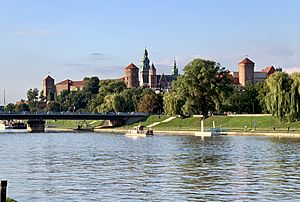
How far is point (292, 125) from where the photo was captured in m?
101

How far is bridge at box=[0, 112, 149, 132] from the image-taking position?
14174 cm

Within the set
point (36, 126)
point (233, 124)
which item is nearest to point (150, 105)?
point (36, 126)

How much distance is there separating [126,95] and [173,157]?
431ft

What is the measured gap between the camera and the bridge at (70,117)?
141738mm

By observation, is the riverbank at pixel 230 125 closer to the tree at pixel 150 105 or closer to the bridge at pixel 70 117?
the bridge at pixel 70 117

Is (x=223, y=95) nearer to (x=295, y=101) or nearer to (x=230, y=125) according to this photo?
(x=230, y=125)

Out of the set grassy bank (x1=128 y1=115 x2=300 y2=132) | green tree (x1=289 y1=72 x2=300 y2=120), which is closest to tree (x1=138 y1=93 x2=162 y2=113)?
grassy bank (x1=128 y1=115 x2=300 y2=132)

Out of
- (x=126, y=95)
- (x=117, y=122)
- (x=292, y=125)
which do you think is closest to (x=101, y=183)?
(x=292, y=125)

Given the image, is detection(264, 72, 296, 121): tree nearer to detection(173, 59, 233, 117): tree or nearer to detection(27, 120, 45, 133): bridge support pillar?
detection(173, 59, 233, 117): tree

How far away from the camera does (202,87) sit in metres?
128

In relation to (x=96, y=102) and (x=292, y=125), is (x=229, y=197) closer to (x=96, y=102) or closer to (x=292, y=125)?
(x=292, y=125)

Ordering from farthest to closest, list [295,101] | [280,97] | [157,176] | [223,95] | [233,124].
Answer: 1. [223,95]
2. [233,124]
3. [280,97]
4. [295,101]
5. [157,176]

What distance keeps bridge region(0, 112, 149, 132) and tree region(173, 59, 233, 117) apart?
23.2 metres

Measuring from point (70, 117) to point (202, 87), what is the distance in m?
29.9
